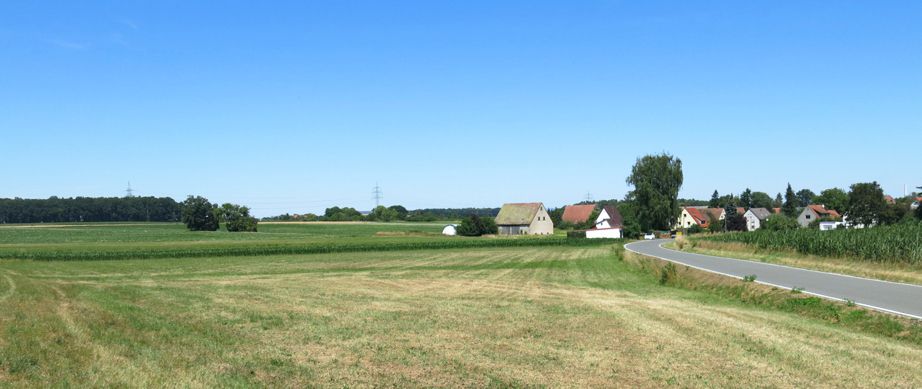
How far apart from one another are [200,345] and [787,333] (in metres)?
11.1

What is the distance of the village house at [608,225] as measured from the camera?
346 ft

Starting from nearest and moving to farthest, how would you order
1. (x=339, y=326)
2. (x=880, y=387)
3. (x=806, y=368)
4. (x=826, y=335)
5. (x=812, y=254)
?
(x=880, y=387)
(x=806, y=368)
(x=826, y=335)
(x=339, y=326)
(x=812, y=254)

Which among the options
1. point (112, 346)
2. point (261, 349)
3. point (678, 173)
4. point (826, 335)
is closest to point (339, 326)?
point (261, 349)

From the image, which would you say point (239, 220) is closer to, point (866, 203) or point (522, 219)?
point (522, 219)

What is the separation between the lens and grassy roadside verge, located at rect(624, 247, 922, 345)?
567 inches

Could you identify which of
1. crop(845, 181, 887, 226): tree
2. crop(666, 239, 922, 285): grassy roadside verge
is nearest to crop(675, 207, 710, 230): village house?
crop(845, 181, 887, 226): tree

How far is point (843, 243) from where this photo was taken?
36.2 m

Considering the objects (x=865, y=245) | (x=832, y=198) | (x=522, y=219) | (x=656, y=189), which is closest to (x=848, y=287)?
(x=865, y=245)

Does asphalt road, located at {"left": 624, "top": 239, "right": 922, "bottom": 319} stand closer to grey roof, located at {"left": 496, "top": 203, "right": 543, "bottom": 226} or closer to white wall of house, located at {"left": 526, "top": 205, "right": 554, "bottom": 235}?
white wall of house, located at {"left": 526, "top": 205, "right": 554, "bottom": 235}

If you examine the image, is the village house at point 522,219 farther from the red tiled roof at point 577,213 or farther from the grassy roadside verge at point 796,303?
the grassy roadside verge at point 796,303

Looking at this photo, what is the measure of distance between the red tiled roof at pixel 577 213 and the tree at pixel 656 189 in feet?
147

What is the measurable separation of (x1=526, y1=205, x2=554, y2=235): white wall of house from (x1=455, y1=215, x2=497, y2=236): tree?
7.77 m

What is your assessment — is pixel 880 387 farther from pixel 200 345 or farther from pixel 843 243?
pixel 843 243

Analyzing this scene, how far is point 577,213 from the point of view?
164 metres
